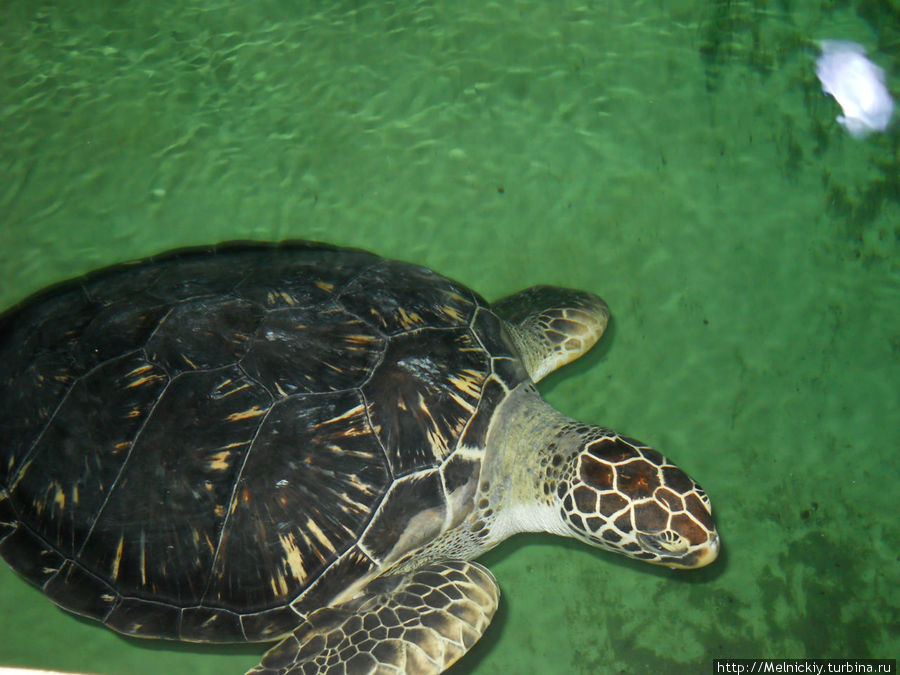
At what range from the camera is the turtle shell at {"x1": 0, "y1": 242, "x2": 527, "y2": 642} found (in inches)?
84.1

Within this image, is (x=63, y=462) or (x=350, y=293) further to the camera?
(x=350, y=293)

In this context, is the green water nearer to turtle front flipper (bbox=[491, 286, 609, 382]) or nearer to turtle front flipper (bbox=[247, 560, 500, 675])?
turtle front flipper (bbox=[491, 286, 609, 382])

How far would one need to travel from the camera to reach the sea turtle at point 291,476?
2141mm

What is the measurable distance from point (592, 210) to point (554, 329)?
3.16 feet

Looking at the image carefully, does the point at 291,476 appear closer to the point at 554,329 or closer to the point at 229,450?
the point at 229,450

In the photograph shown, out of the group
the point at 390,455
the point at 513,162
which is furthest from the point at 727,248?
the point at 390,455

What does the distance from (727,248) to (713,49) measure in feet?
4.86

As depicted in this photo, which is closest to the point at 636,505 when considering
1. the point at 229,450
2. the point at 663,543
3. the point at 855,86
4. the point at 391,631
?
the point at 663,543

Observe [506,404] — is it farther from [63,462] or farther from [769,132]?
[769,132]

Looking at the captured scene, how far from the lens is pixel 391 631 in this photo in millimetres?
2191

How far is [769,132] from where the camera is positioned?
12.2 feet

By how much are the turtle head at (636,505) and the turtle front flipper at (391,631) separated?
0.47m

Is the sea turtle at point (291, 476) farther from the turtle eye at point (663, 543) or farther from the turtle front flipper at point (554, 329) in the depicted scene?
the turtle front flipper at point (554, 329)

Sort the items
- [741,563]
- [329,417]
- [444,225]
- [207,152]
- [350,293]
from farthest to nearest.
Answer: [207,152] < [444,225] < [741,563] < [350,293] < [329,417]
